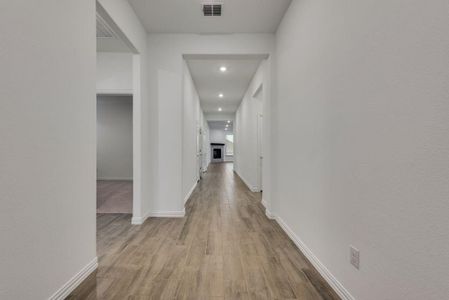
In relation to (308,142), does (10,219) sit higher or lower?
lower

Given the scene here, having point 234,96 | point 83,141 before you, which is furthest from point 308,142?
point 234,96

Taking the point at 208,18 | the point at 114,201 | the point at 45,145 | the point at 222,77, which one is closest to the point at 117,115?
the point at 114,201

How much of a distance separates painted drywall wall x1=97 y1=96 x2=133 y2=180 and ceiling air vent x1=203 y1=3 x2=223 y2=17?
19.2ft

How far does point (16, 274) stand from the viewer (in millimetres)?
1266

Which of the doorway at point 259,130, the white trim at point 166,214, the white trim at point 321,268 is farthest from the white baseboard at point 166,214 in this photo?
the doorway at point 259,130

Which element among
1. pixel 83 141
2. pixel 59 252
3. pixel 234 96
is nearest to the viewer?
pixel 59 252

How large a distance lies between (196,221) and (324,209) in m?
2.07

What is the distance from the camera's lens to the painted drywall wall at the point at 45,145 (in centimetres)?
123

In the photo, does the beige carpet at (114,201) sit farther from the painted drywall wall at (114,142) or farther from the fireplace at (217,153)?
the fireplace at (217,153)

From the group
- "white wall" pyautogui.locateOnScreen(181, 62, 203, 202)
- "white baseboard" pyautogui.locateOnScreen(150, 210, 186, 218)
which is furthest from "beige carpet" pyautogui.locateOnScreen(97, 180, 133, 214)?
"white wall" pyautogui.locateOnScreen(181, 62, 203, 202)

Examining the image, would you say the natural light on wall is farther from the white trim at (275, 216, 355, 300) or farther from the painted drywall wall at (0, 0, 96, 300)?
the painted drywall wall at (0, 0, 96, 300)

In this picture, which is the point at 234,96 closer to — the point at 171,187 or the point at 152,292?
the point at 171,187

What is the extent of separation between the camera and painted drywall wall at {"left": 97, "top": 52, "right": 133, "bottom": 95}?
4496mm

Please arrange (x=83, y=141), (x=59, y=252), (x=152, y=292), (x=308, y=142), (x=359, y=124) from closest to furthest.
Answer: (x=359, y=124) → (x=59, y=252) → (x=152, y=292) → (x=83, y=141) → (x=308, y=142)
